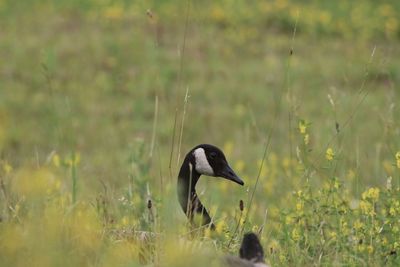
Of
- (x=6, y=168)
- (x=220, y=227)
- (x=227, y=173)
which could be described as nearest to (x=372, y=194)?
(x=220, y=227)

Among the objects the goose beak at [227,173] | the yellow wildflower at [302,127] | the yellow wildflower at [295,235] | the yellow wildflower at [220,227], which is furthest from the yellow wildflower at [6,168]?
the yellow wildflower at [295,235]

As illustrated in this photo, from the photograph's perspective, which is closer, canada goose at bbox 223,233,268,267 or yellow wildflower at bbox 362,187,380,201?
canada goose at bbox 223,233,268,267

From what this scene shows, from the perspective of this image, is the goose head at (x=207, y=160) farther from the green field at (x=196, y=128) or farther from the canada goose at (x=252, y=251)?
the canada goose at (x=252, y=251)

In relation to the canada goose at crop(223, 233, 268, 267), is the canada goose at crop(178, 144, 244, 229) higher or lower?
lower

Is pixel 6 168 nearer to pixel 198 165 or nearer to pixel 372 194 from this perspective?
pixel 198 165

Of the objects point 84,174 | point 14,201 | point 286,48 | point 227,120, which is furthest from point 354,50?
point 14,201

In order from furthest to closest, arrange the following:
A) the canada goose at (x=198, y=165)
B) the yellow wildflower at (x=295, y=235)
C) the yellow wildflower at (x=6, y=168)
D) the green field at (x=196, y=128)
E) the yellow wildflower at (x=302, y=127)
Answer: the yellow wildflower at (x=6, y=168) < the canada goose at (x=198, y=165) < the yellow wildflower at (x=302, y=127) < the yellow wildflower at (x=295, y=235) < the green field at (x=196, y=128)

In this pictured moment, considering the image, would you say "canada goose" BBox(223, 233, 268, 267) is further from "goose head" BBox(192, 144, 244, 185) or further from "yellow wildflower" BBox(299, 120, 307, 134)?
"goose head" BBox(192, 144, 244, 185)

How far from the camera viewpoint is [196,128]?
10.9 m

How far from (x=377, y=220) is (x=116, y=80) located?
7963mm

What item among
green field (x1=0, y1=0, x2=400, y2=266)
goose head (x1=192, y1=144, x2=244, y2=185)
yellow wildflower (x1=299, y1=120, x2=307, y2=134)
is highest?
yellow wildflower (x1=299, y1=120, x2=307, y2=134)

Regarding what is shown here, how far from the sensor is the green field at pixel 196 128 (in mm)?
4020

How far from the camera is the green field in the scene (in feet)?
13.2

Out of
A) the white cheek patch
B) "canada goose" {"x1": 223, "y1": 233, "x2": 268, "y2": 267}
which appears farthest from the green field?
the white cheek patch
